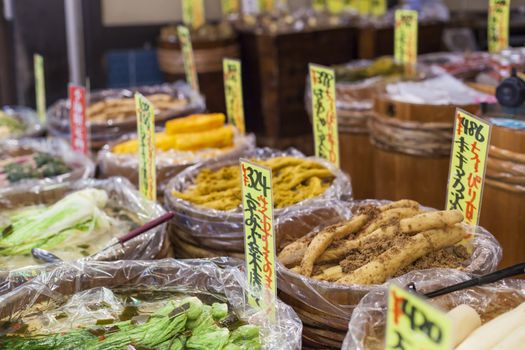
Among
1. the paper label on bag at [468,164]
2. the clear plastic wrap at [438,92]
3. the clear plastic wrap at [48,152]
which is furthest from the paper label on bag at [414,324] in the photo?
the clear plastic wrap at [48,152]

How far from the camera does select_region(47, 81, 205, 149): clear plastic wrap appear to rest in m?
3.94

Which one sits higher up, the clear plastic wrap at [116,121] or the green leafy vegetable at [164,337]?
the clear plastic wrap at [116,121]

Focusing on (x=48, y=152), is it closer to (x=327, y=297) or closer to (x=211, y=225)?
(x=211, y=225)

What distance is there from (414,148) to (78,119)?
172cm

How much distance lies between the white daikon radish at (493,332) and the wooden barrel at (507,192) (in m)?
0.99

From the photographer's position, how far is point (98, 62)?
21.5ft

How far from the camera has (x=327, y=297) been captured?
1.81 m

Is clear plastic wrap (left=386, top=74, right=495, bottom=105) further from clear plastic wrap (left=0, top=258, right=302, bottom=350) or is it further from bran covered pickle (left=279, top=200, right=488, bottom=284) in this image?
clear plastic wrap (left=0, top=258, right=302, bottom=350)

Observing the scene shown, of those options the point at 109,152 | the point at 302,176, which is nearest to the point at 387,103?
the point at 302,176

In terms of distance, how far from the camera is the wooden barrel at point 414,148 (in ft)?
10.1

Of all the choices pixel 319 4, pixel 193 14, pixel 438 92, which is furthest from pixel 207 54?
pixel 438 92

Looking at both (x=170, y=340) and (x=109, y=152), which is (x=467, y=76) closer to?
(x=109, y=152)

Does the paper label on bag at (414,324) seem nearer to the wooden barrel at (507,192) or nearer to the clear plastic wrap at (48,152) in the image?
the wooden barrel at (507,192)

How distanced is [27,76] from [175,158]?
350cm
